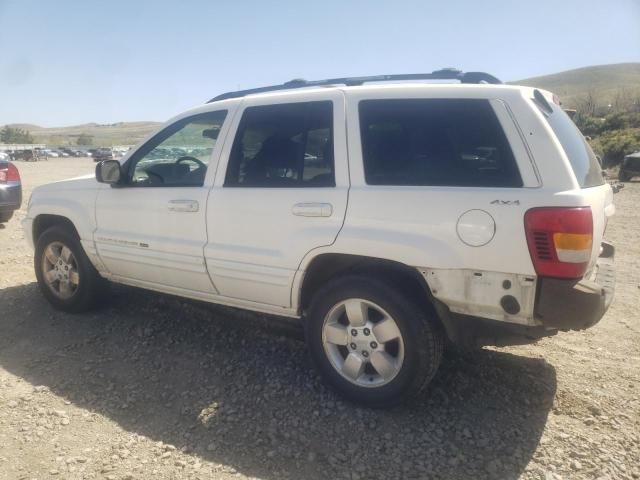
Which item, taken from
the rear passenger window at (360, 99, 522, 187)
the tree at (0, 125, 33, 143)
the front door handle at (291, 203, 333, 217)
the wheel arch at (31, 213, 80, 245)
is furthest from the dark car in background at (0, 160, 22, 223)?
the tree at (0, 125, 33, 143)

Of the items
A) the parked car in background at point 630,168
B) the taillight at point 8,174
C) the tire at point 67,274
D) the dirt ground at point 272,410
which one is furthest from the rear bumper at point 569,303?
the parked car in background at point 630,168

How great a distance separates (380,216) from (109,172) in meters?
2.32

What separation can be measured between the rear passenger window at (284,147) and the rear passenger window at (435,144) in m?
0.29

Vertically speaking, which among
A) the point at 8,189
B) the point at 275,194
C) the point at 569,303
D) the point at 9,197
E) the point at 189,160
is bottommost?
the point at 9,197

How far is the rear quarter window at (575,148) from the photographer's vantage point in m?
2.77

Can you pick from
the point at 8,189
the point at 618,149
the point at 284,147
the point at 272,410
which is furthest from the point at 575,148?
the point at 618,149

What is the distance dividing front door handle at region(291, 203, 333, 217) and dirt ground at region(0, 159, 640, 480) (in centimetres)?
117

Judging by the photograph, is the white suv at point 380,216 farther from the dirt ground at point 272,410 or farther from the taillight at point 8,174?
the taillight at point 8,174

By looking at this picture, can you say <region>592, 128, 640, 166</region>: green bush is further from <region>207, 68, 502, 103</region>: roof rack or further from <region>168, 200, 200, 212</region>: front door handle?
<region>168, 200, 200, 212</region>: front door handle

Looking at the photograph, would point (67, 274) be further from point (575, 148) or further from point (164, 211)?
point (575, 148)

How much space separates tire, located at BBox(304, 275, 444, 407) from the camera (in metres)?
2.91

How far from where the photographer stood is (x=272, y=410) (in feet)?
10.3

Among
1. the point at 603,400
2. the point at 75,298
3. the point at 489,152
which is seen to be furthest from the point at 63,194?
the point at 603,400

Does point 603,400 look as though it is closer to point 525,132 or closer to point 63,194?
point 525,132
